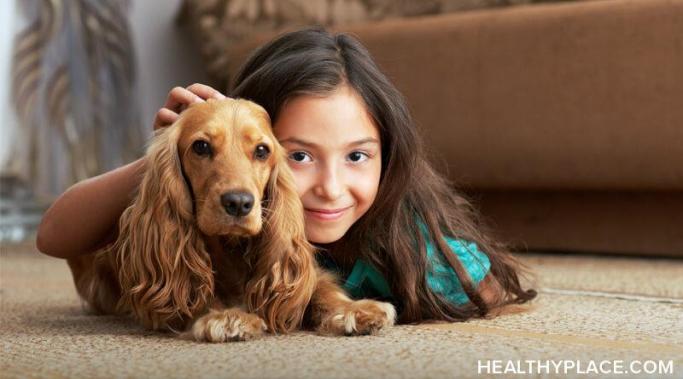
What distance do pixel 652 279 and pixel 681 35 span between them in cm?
58

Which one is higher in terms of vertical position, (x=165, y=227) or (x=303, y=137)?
(x=303, y=137)

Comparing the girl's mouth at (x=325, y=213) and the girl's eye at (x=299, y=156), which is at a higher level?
the girl's eye at (x=299, y=156)

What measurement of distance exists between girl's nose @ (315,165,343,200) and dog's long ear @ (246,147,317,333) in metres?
0.07

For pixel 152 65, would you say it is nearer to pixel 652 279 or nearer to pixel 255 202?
pixel 652 279

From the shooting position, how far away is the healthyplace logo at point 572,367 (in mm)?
944

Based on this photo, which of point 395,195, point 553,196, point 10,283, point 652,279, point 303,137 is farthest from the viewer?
point 553,196

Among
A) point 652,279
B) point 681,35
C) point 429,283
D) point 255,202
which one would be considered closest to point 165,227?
point 255,202

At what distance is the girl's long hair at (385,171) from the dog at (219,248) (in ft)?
0.32

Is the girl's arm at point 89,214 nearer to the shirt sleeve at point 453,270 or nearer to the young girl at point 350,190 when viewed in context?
the young girl at point 350,190

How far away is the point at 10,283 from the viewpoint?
79.7 inches

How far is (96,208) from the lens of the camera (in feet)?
4.52

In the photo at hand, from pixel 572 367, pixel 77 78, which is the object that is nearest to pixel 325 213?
pixel 572 367

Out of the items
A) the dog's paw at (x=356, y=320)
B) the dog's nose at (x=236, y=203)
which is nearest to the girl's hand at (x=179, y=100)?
the dog's nose at (x=236, y=203)

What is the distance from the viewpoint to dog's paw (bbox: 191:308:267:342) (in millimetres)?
1151
